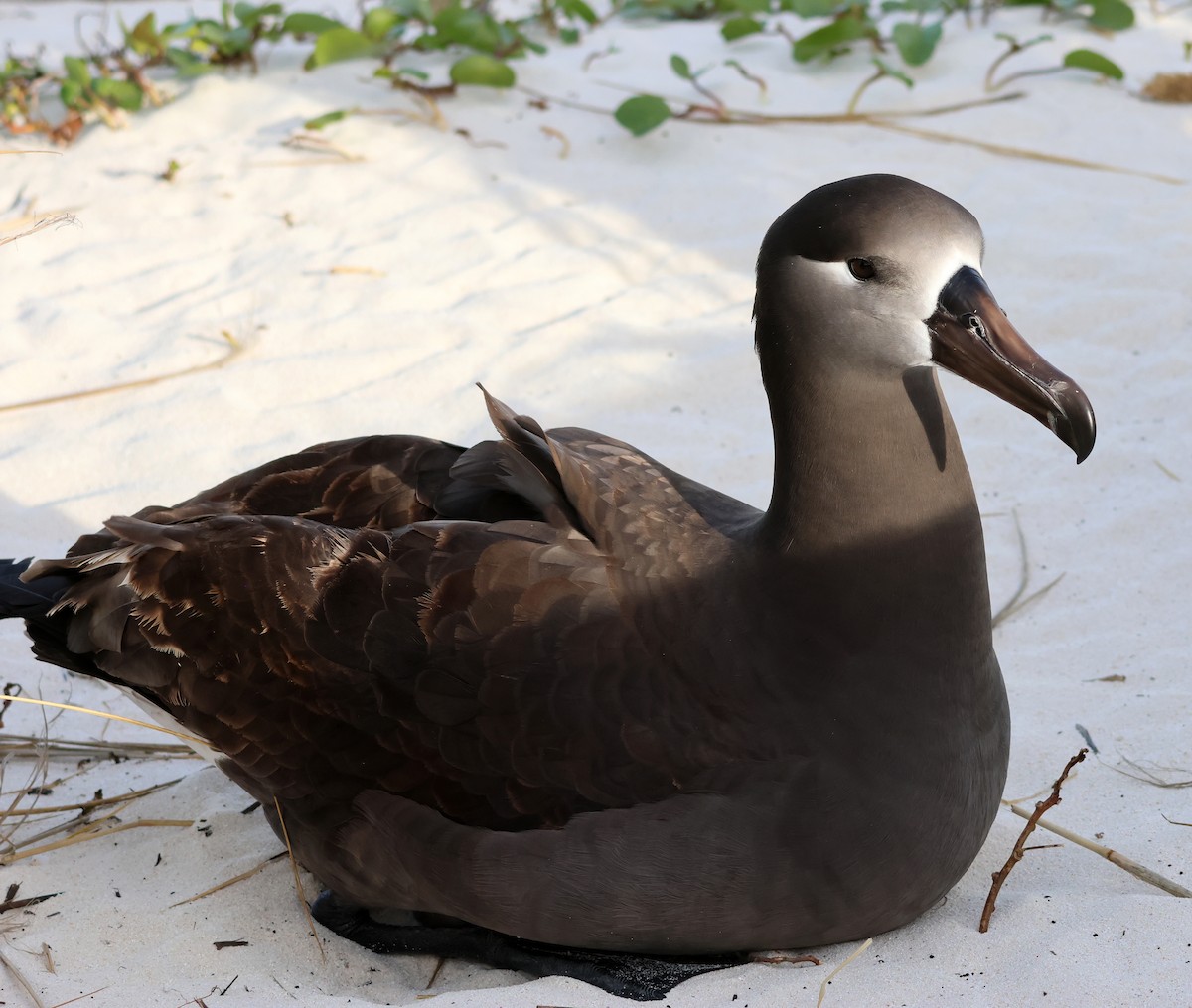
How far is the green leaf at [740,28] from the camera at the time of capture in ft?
25.1

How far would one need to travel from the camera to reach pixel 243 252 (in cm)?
627

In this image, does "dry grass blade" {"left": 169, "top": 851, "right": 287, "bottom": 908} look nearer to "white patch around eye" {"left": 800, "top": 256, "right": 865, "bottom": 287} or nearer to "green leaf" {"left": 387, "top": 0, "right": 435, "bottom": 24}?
"white patch around eye" {"left": 800, "top": 256, "right": 865, "bottom": 287}

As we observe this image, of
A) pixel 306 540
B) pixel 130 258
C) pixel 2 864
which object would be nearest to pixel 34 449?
pixel 130 258

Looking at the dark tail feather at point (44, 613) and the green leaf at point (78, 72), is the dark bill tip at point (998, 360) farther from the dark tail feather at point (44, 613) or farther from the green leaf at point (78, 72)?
the green leaf at point (78, 72)

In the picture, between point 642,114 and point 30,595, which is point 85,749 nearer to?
point 30,595

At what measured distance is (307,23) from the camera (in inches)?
290

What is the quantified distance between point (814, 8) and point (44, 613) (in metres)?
5.54

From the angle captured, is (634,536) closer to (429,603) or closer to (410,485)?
(429,603)

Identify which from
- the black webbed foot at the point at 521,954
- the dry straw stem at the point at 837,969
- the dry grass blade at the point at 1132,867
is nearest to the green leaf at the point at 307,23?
the black webbed foot at the point at 521,954

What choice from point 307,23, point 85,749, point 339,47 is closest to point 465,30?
point 339,47

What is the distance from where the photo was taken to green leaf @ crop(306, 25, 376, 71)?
7188mm

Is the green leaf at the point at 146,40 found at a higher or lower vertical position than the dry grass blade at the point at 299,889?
higher

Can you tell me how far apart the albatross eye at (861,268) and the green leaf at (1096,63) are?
488cm

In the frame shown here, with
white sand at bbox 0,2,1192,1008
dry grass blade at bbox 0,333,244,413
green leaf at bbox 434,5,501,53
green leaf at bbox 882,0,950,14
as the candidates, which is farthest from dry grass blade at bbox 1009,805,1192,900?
green leaf at bbox 882,0,950,14
